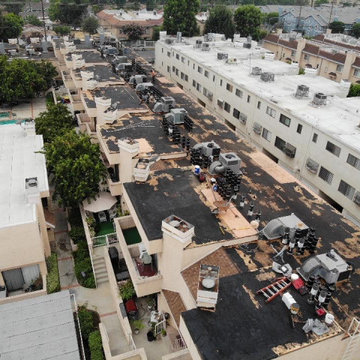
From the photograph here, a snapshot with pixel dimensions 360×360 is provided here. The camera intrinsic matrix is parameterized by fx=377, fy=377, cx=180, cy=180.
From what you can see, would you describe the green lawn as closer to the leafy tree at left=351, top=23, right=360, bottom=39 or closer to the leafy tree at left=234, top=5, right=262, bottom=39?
the leafy tree at left=234, top=5, right=262, bottom=39

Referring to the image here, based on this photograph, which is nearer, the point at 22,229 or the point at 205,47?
the point at 22,229

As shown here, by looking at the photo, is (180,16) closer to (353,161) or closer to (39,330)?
(353,161)

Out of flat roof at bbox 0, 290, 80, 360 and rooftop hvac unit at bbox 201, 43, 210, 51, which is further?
rooftop hvac unit at bbox 201, 43, 210, 51

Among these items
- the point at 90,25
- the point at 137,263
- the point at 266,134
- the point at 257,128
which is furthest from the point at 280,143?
the point at 90,25

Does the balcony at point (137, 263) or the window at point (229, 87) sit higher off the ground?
the window at point (229, 87)

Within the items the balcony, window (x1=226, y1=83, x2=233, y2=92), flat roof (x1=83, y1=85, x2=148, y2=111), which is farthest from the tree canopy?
the balcony

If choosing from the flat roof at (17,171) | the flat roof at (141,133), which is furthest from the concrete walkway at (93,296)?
the flat roof at (141,133)

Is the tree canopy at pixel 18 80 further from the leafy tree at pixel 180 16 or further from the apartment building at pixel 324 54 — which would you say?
the apartment building at pixel 324 54
